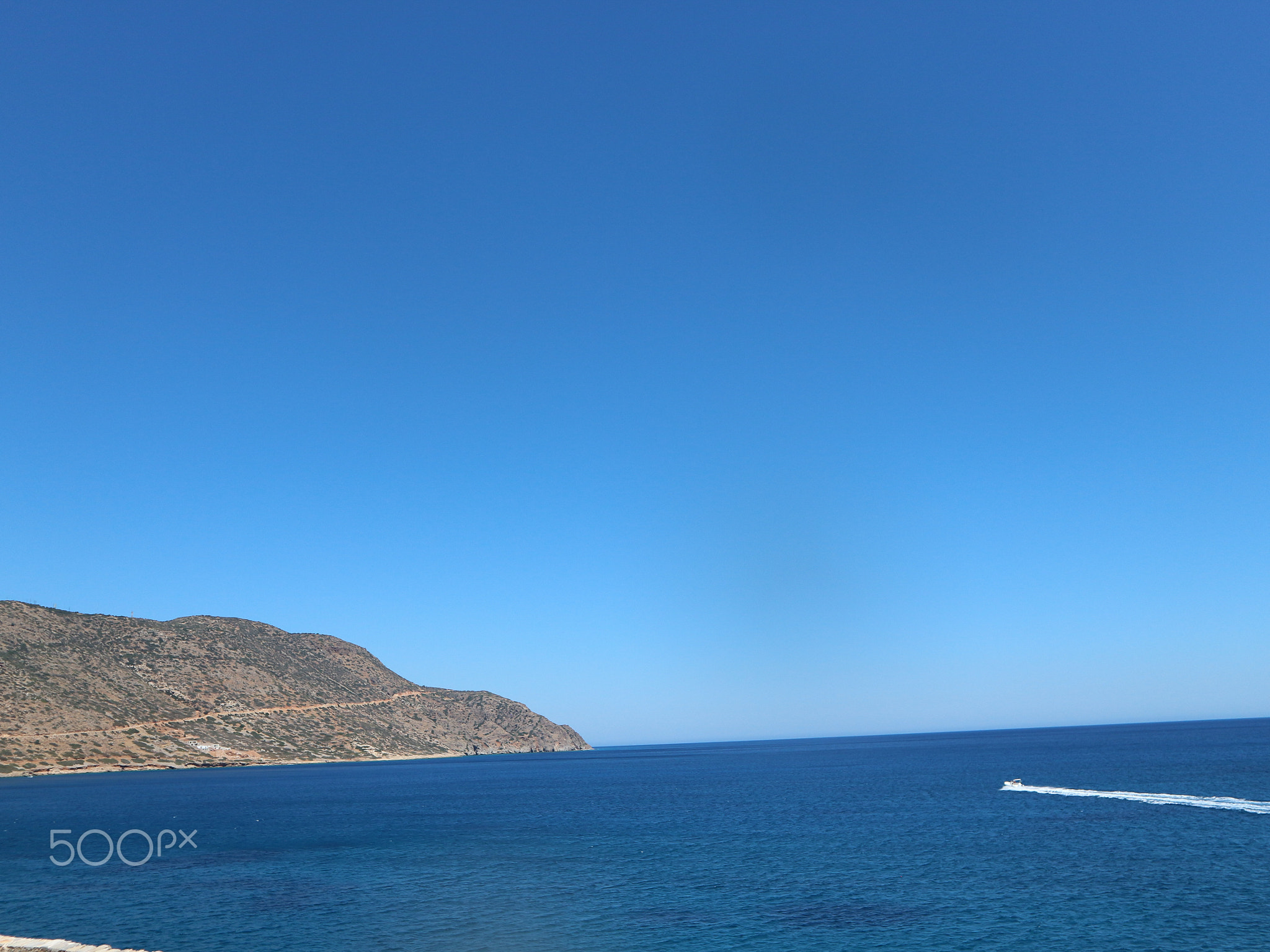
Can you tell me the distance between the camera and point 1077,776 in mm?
133375

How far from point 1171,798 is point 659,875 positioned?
6752 centimetres

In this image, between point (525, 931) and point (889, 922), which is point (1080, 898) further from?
point (525, 931)

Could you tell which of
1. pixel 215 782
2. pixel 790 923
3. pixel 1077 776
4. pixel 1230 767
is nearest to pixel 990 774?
pixel 1077 776

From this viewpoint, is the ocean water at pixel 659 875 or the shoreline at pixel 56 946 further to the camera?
the ocean water at pixel 659 875

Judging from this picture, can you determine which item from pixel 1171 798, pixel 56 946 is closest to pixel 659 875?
pixel 56 946

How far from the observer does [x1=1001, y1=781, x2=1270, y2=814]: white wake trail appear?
81.5 metres

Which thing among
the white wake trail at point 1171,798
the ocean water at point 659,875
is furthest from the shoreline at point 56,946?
the white wake trail at point 1171,798

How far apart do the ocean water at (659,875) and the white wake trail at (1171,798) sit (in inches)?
123

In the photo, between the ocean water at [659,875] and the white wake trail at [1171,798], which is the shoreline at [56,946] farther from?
the white wake trail at [1171,798]

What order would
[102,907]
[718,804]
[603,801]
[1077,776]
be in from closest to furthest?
[102,907], [718,804], [603,801], [1077,776]

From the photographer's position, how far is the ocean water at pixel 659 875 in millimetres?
40125

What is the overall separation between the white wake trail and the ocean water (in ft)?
10.3

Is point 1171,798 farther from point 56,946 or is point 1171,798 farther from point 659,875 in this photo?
point 56,946

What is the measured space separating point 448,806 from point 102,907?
67665 millimetres
